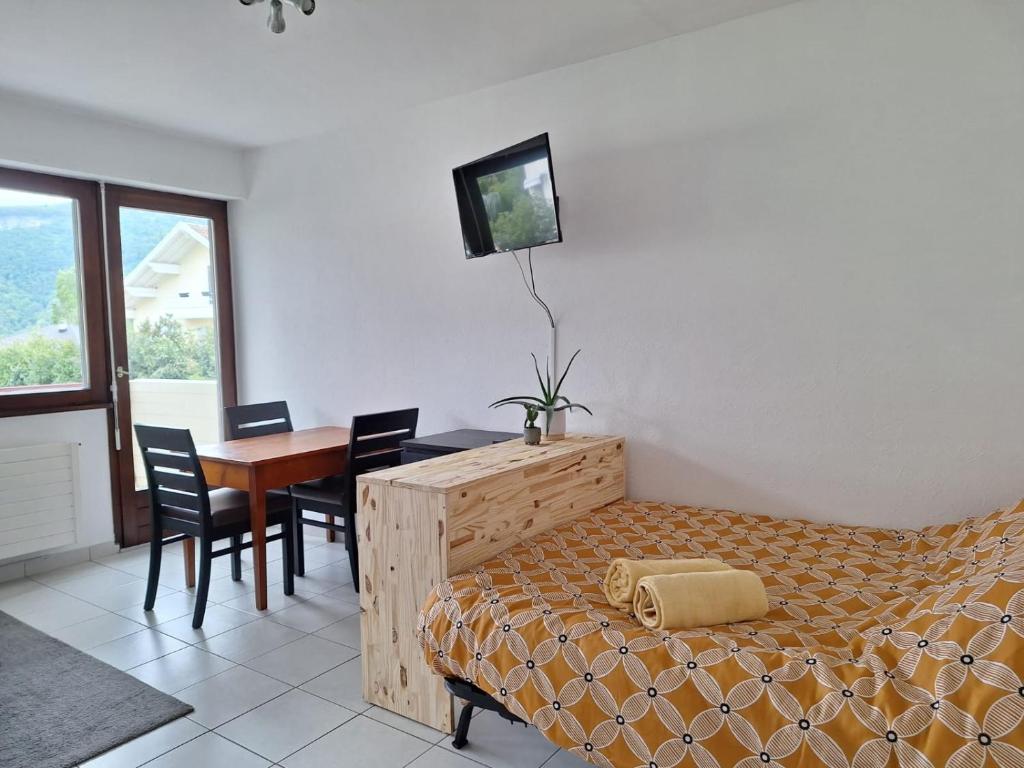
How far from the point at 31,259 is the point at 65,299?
0.26 m

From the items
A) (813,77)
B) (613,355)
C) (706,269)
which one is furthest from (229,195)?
(813,77)

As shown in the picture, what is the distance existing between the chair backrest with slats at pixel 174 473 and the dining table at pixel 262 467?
157 millimetres

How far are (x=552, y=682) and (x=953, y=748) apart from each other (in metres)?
0.83

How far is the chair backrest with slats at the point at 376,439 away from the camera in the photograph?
10.5ft

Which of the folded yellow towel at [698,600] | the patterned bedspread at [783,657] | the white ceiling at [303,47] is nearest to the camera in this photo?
the patterned bedspread at [783,657]

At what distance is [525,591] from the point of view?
194 centimetres

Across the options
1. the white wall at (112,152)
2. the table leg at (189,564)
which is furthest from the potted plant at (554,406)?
the white wall at (112,152)

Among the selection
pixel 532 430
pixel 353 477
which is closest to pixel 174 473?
pixel 353 477

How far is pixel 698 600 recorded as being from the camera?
5.73 ft

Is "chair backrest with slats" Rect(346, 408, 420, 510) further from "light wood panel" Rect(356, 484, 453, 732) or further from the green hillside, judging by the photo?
the green hillside

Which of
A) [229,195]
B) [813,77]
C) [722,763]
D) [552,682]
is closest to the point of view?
[722,763]

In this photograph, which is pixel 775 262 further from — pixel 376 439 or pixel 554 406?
pixel 376 439

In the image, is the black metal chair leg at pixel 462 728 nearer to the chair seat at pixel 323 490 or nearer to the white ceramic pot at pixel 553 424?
the white ceramic pot at pixel 553 424

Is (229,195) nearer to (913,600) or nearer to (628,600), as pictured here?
(628,600)
